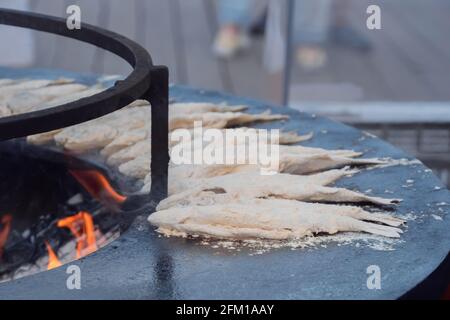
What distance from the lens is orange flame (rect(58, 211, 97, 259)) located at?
2.22m

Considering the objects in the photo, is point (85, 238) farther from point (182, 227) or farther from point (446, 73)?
point (446, 73)

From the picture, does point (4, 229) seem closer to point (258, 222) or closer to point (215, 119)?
point (215, 119)

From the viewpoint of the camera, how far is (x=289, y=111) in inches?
107

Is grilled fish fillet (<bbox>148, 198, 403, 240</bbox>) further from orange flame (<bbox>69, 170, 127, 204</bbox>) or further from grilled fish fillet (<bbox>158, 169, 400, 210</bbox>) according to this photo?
orange flame (<bbox>69, 170, 127, 204</bbox>)

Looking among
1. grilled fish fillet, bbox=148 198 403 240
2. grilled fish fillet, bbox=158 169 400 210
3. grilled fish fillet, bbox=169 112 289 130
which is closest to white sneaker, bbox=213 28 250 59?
grilled fish fillet, bbox=169 112 289 130

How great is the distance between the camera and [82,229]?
234 centimetres

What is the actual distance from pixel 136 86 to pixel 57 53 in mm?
4404

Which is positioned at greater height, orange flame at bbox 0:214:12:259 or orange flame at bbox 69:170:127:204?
orange flame at bbox 69:170:127:204
